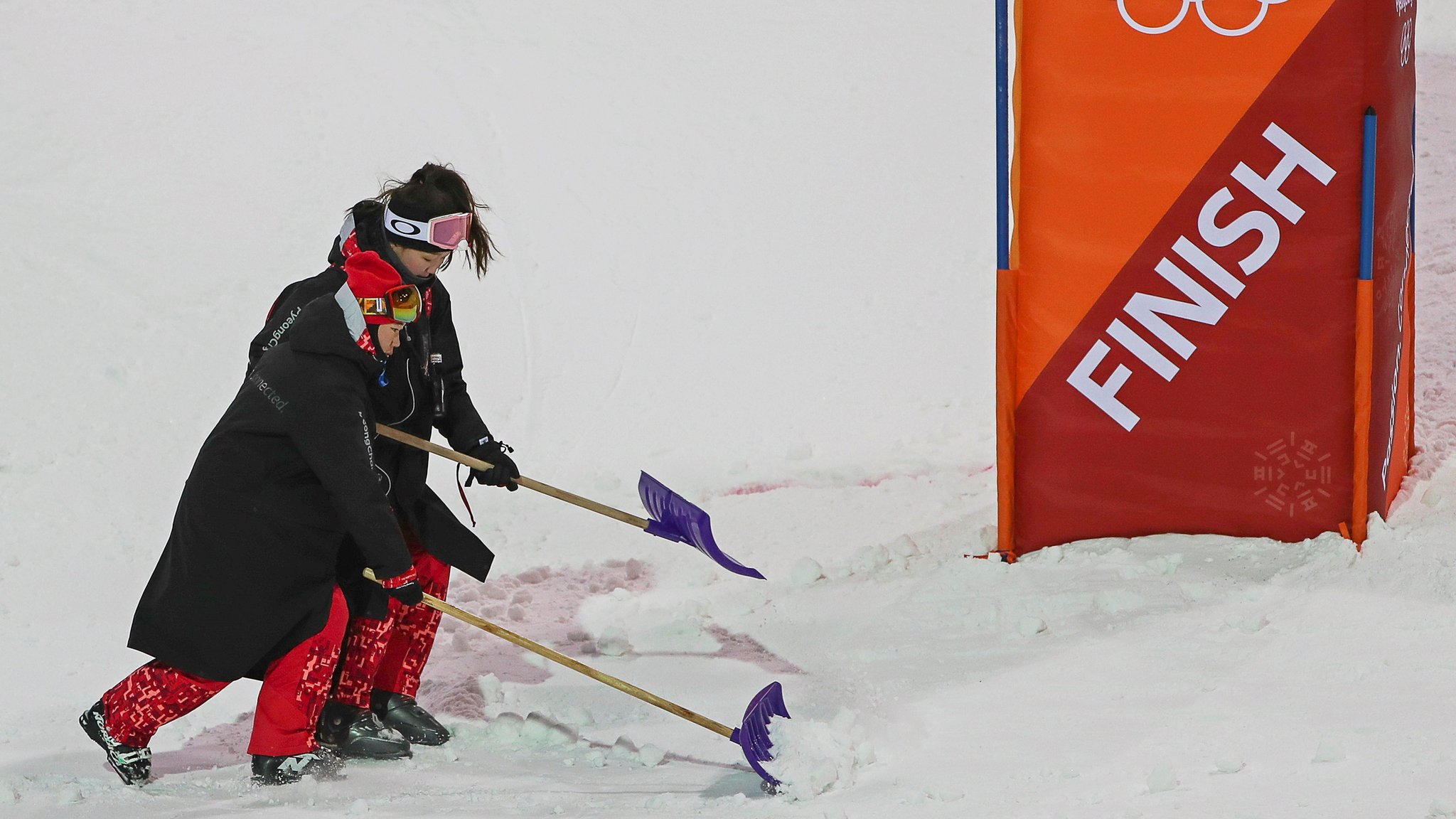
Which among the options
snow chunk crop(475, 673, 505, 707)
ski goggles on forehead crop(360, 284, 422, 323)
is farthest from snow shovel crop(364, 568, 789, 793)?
snow chunk crop(475, 673, 505, 707)

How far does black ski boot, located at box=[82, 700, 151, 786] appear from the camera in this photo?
327 centimetres

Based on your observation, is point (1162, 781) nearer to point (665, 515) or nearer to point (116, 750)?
point (665, 515)

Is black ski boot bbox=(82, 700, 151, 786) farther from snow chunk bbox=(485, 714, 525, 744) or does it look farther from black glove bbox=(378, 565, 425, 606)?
snow chunk bbox=(485, 714, 525, 744)

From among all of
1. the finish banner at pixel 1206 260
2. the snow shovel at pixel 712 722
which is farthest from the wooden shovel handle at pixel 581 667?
the finish banner at pixel 1206 260

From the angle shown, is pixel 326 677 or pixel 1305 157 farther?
pixel 1305 157

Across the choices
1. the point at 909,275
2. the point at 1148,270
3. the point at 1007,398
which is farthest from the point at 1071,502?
the point at 909,275

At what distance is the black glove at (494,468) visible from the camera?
12.3 feet

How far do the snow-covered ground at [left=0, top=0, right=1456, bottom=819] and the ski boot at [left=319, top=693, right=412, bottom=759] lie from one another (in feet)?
0.23

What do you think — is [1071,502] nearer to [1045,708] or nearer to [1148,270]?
[1148,270]

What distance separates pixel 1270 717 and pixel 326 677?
6.71ft

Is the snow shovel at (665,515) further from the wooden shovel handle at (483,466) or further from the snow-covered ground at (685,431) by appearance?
the snow-covered ground at (685,431)

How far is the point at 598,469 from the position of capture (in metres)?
5.82

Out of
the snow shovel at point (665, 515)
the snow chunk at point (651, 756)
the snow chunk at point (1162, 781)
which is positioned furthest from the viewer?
the snow shovel at point (665, 515)

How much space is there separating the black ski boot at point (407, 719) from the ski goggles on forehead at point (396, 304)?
1034 millimetres
